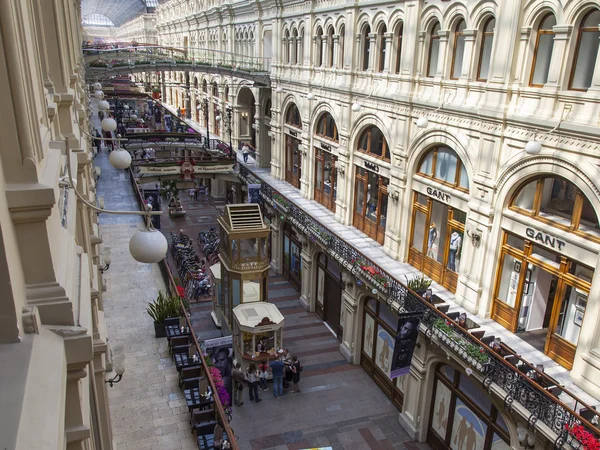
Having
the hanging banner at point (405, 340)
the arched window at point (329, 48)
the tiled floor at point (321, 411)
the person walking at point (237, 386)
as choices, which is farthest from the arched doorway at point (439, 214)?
the arched window at point (329, 48)

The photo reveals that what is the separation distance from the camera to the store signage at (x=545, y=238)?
1113cm

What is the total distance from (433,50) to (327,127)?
25.1 ft

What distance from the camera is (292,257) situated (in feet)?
81.8

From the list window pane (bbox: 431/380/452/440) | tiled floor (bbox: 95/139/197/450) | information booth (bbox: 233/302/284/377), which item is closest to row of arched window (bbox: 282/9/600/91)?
window pane (bbox: 431/380/452/440)

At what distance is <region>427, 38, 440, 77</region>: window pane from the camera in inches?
595

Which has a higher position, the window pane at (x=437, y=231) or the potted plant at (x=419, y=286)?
the window pane at (x=437, y=231)

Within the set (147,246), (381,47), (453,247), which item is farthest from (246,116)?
(147,246)

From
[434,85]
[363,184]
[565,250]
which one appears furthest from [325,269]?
Answer: [565,250]

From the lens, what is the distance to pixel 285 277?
26.2m

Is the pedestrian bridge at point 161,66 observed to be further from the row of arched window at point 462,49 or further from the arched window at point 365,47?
the arched window at point 365,47

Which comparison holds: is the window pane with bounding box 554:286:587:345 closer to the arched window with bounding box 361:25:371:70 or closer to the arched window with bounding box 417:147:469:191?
the arched window with bounding box 417:147:469:191

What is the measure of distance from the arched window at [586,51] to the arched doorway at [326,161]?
445 inches

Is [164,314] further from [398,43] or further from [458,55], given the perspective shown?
[398,43]

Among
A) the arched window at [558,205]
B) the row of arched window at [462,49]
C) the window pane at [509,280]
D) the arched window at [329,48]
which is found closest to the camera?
the row of arched window at [462,49]
